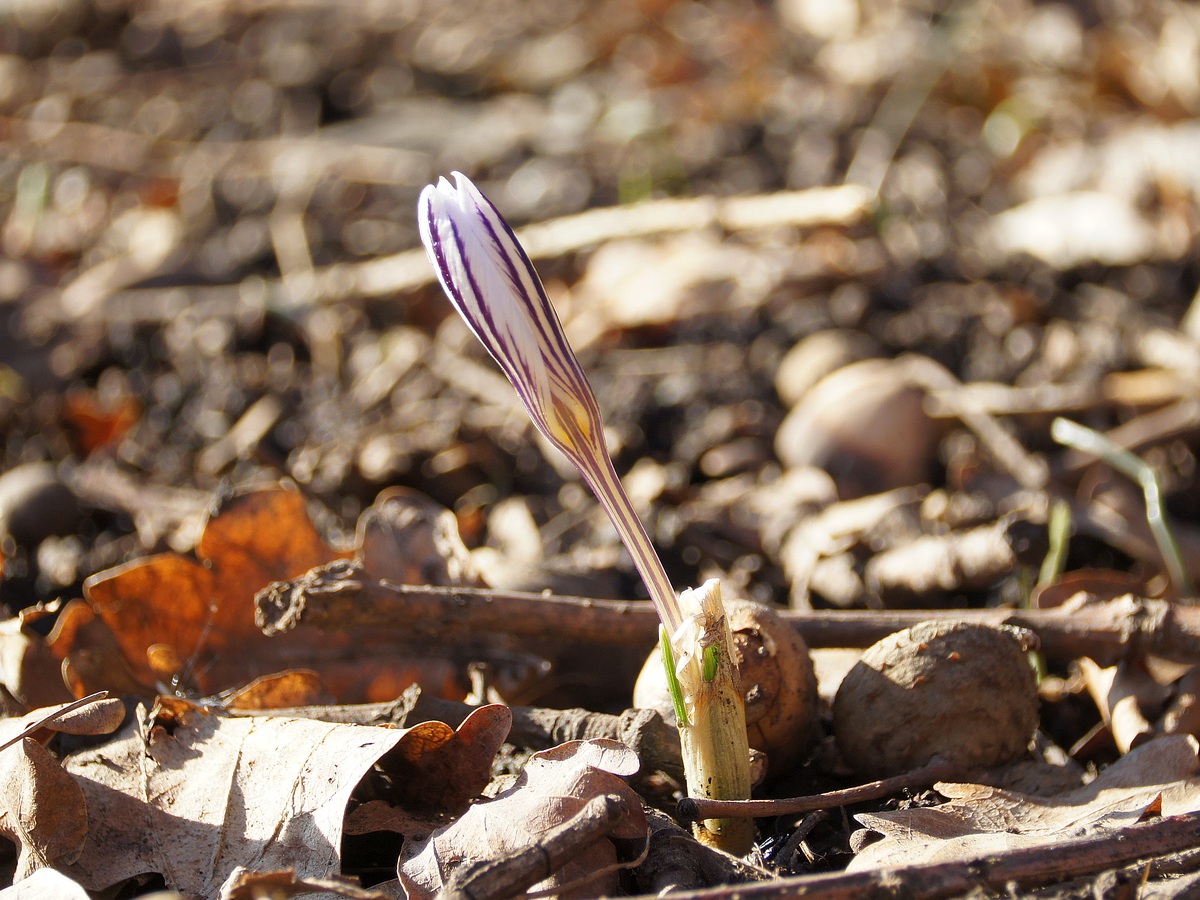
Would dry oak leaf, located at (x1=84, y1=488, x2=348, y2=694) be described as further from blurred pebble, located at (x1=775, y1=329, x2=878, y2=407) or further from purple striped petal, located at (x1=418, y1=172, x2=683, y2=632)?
blurred pebble, located at (x1=775, y1=329, x2=878, y2=407)

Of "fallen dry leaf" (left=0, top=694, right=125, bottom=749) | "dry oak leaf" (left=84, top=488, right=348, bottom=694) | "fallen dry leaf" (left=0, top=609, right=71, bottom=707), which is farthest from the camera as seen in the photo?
"dry oak leaf" (left=84, top=488, right=348, bottom=694)

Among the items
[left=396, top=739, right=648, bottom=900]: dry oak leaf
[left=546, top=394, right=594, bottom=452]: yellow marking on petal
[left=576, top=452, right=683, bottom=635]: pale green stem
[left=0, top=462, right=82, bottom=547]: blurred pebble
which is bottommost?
[left=0, top=462, right=82, bottom=547]: blurred pebble

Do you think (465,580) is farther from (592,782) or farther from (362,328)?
(362,328)

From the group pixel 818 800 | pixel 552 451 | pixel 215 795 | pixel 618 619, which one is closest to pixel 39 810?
pixel 215 795

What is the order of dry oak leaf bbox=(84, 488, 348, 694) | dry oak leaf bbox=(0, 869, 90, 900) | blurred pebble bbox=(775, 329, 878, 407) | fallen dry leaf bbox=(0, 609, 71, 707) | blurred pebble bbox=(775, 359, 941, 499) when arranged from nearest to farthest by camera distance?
dry oak leaf bbox=(0, 869, 90, 900) < fallen dry leaf bbox=(0, 609, 71, 707) < dry oak leaf bbox=(84, 488, 348, 694) < blurred pebble bbox=(775, 359, 941, 499) < blurred pebble bbox=(775, 329, 878, 407)

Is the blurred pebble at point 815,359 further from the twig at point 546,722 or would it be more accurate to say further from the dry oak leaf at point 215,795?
the dry oak leaf at point 215,795

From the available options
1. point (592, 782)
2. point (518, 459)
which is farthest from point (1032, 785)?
point (518, 459)

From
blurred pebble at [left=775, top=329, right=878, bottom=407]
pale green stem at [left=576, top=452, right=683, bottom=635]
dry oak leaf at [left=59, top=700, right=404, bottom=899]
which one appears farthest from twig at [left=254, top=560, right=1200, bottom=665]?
blurred pebble at [left=775, top=329, right=878, bottom=407]

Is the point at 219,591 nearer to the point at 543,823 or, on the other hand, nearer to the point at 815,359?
the point at 543,823
